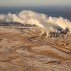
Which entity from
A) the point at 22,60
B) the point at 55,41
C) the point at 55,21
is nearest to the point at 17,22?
the point at 55,21

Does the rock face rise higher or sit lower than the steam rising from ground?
lower

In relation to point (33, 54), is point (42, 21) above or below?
above

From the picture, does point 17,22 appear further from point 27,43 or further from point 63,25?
point 27,43

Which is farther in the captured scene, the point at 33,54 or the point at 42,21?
the point at 42,21

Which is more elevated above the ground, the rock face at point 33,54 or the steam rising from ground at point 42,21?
the steam rising from ground at point 42,21

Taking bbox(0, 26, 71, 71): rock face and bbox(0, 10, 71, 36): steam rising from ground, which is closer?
bbox(0, 26, 71, 71): rock face
